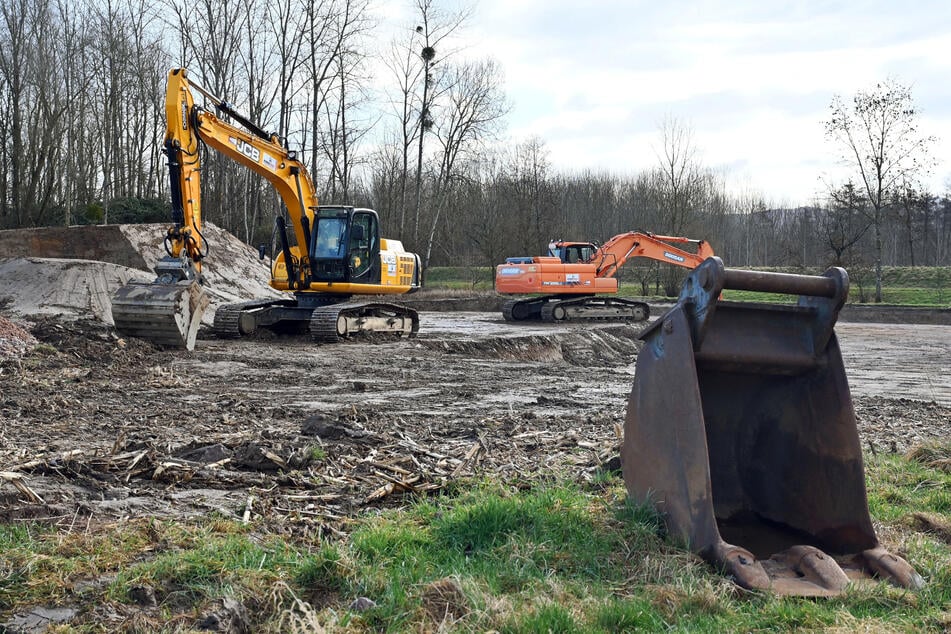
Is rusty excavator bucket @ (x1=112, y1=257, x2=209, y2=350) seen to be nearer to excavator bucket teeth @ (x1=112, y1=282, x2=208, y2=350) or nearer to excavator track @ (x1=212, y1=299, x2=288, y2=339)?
excavator bucket teeth @ (x1=112, y1=282, x2=208, y2=350)

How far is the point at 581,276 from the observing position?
25.2 m

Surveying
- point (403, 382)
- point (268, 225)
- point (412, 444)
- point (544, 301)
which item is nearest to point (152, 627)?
point (412, 444)

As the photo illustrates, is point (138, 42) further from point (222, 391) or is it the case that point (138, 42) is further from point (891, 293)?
point (891, 293)

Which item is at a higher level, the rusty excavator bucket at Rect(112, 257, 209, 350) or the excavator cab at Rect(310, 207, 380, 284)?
the excavator cab at Rect(310, 207, 380, 284)

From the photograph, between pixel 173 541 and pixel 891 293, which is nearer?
pixel 173 541

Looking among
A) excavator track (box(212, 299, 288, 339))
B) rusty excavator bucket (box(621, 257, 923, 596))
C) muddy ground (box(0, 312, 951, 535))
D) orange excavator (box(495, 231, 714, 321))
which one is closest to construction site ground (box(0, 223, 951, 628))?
muddy ground (box(0, 312, 951, 535))

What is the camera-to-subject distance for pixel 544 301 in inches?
1019

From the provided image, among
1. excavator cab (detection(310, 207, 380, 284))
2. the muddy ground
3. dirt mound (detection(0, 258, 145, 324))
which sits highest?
excavator cab (detection(310, 207, 380, 284))

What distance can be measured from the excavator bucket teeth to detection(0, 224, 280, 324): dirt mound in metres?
3.94

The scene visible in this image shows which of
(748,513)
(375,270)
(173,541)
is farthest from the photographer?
(375,270)

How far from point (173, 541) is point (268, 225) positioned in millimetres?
34455

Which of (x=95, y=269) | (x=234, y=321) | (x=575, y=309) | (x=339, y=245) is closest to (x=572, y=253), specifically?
(x=575, y=309)

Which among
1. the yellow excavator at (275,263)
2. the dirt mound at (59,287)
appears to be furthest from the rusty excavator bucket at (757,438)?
the dirt mound at (59,287)

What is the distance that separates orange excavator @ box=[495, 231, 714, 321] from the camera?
82.1ft
